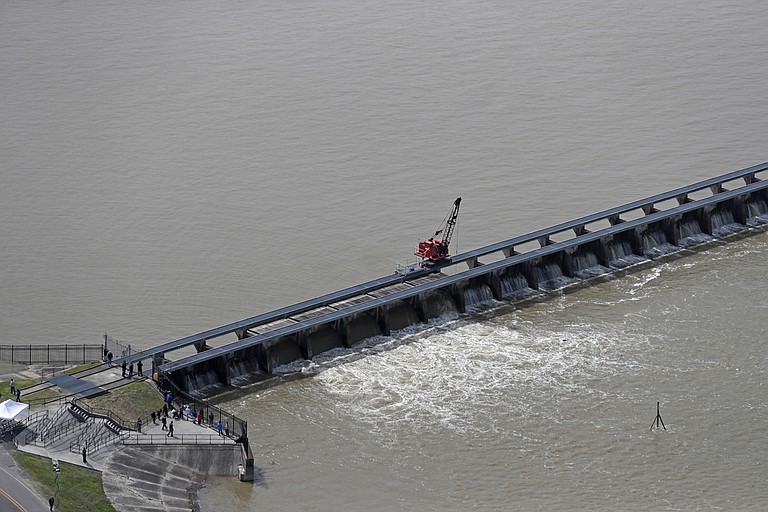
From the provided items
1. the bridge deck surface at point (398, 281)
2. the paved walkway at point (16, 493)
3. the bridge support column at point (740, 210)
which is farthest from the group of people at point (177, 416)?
the bridge support column at point (740, 210)

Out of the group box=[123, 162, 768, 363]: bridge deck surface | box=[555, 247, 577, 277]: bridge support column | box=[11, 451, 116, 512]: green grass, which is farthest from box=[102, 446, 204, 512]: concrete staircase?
box=[555, 247, 577, 277]: bridge support column

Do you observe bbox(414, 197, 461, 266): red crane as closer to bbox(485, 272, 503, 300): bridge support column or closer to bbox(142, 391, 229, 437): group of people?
bbox(485, 272, 503, 300): bridge support column

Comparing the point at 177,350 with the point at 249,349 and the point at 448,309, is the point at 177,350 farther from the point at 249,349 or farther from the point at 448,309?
the point at 448,309

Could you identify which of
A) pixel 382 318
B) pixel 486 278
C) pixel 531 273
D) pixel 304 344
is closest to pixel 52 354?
pixel 304 344

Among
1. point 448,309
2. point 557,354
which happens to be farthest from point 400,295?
point 557,354

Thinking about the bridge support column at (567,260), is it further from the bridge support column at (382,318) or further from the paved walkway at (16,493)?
the paved walkway at (16,493)

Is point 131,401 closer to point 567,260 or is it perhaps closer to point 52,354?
point 52,354
